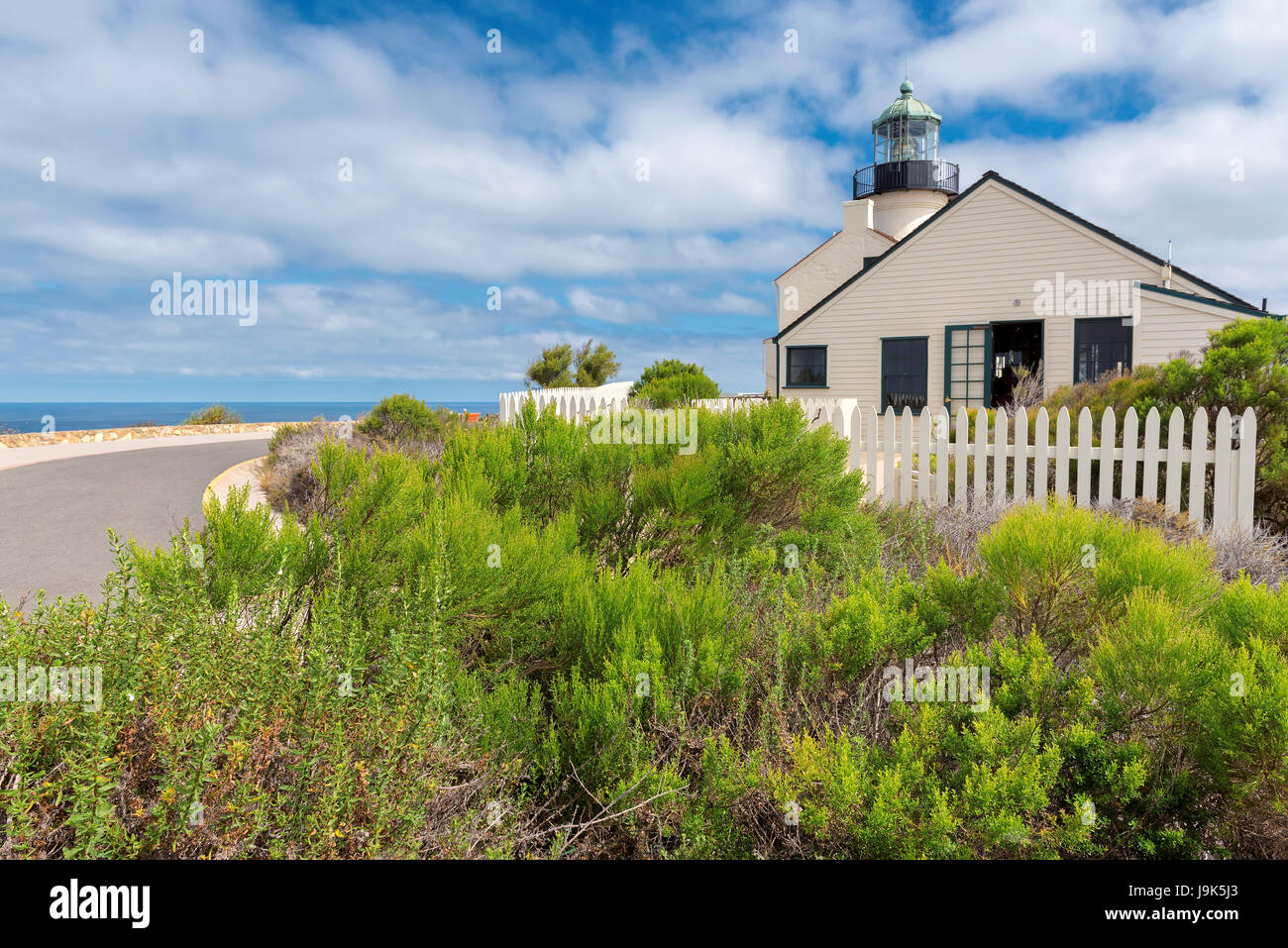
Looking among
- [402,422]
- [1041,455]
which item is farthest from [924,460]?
[402,422]

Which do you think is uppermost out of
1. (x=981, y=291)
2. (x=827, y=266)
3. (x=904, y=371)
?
(x=827, y=266)

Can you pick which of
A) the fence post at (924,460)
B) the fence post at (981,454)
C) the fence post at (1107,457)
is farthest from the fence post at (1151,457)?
the fence post at (924,460)

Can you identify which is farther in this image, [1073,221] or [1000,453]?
[1073,221]

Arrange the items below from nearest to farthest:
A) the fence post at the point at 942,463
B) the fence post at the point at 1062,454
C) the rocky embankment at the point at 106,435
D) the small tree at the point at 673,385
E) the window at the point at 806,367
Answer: the fence post at the point at 1062,454 < the fence post at the point at 942,463 < the small tree at the point at 673,385 < the rocky embankment at the point at 106,435 < the window at the point at 806,367

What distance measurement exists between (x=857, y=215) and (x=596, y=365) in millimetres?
11536

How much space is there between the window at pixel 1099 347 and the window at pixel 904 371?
344cm

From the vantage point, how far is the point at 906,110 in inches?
1134

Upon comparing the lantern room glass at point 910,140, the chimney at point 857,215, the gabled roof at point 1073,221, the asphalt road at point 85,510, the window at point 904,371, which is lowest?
the asphalt road at point 85,510

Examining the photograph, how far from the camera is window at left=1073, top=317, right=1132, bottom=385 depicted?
16469 mm

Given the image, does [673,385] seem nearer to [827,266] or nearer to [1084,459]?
[1084,459]

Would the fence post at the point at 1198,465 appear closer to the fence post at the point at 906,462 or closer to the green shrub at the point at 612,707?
the fence post at the point at 906,462

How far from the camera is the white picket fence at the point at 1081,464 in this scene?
21.9ft

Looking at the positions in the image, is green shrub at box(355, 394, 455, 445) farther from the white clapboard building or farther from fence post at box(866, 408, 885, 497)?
the white clapboard building
